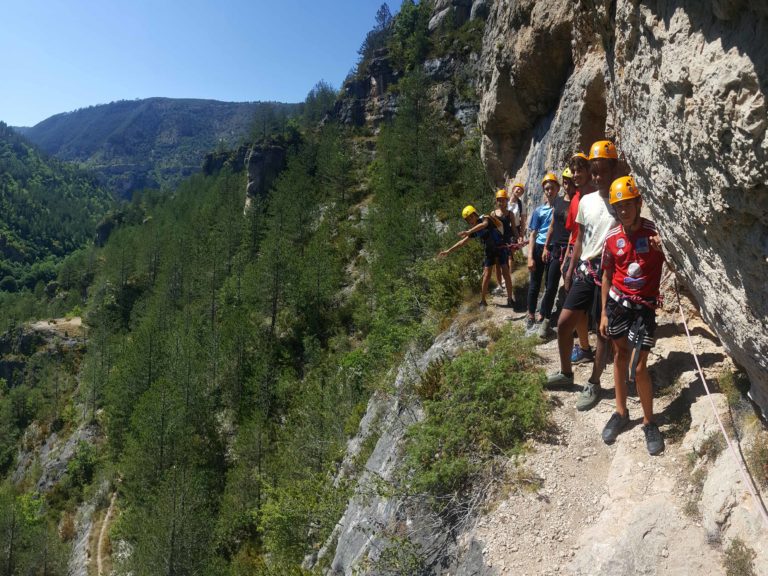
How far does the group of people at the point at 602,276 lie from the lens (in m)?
3.73

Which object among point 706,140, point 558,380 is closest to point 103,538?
point 558,380

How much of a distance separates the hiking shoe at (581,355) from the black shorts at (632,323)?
1493mm

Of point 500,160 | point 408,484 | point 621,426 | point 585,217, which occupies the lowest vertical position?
point 408,484

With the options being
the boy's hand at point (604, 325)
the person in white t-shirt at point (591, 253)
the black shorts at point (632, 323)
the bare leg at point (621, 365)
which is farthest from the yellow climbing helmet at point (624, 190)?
the bare leg at point (621, 365)

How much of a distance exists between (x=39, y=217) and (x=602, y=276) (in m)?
160

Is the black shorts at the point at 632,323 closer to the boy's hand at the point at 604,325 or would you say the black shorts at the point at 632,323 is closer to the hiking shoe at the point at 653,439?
the boy's hand at the point at 604,325

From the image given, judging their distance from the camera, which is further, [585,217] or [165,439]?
[165,439]

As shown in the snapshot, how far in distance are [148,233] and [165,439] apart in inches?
1467

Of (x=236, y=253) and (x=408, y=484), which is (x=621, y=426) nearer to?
(x=408, y=484)

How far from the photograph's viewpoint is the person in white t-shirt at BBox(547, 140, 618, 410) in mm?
4402

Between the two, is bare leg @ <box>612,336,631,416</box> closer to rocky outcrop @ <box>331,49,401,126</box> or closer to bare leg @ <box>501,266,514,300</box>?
bare leg @ <box>501,266,514,300</box>

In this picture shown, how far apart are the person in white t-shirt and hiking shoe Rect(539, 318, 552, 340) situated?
1.31 m

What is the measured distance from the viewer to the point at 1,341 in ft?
191

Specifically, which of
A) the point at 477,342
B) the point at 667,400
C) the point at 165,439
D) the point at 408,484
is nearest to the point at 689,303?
the point at 667,400
